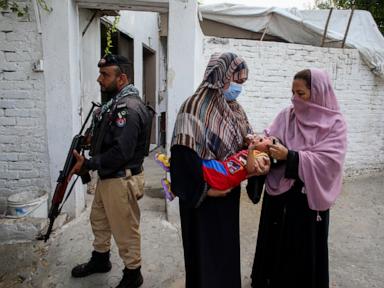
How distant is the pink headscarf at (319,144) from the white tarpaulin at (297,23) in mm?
4405

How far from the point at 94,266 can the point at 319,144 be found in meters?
1.99

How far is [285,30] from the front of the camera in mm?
6281

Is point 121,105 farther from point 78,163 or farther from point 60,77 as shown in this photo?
point 60,77

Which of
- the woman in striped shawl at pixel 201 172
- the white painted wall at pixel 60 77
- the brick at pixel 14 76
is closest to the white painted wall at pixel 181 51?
the white painted wall at pixel 60 77

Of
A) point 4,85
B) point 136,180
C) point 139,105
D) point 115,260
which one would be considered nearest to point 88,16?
point 4,85

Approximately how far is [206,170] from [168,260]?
1.56 metres

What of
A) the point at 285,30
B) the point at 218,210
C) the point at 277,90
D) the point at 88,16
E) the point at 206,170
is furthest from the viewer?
the point at 285,30

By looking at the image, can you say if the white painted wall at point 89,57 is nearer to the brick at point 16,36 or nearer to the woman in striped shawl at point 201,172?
the brick at point 16,36

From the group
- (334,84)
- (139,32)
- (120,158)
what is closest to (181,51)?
(120,158)

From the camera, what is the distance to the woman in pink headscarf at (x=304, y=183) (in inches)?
82.0

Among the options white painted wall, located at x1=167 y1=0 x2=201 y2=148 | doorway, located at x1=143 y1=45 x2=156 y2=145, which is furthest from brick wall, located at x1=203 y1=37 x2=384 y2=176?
A: doorway, located at x1=143 y1=45 x2=156 y2=145

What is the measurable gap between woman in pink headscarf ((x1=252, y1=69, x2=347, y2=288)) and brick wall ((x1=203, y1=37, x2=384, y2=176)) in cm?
288

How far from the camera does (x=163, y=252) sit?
323cm

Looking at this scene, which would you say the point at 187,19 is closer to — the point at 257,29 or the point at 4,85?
the point at 4,85
